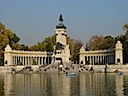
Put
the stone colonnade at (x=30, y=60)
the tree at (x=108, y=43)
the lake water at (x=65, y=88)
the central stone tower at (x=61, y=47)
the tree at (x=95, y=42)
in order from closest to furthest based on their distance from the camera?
the lake water at (x=65, y=88)
the central stone tower at (x=61, y=47)
the stone colonnade at (x=30, y=60)
the tree at (x=108, y=43)
the tree at (x=95, y=42)

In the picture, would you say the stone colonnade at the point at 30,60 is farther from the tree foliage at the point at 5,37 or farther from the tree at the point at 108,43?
the tree at the point at 108,43

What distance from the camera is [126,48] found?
100125mm

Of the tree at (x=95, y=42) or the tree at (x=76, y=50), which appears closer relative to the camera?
the tree at (x=76, y=50)

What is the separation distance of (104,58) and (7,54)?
31.2 meters

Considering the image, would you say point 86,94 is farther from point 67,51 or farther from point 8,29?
point 8,29

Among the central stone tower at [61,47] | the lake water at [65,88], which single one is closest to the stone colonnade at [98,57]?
the central stone tower at [61,47]

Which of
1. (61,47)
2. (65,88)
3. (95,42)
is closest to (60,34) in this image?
(61,47)

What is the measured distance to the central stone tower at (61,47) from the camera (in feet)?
321

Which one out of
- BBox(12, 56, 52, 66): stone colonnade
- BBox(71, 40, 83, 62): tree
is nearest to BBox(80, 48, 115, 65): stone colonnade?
BBox(71, 40, 83, 62): tree

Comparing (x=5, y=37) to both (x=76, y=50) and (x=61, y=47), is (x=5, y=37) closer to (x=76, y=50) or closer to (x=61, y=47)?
(x=61, y=47)

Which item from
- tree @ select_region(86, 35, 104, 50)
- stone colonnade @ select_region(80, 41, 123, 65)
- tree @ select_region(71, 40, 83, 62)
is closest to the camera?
stone colonnade @ select_region(80, 41, 123, 65)

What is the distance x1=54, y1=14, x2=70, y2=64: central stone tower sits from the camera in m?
97.8

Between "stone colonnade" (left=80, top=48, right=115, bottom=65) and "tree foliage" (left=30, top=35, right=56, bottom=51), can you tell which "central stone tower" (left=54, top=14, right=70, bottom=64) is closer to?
"stone colonnade" (left=80, top=48, right=115, bottom=65)

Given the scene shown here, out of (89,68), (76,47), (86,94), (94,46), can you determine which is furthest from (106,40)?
(86,94)
